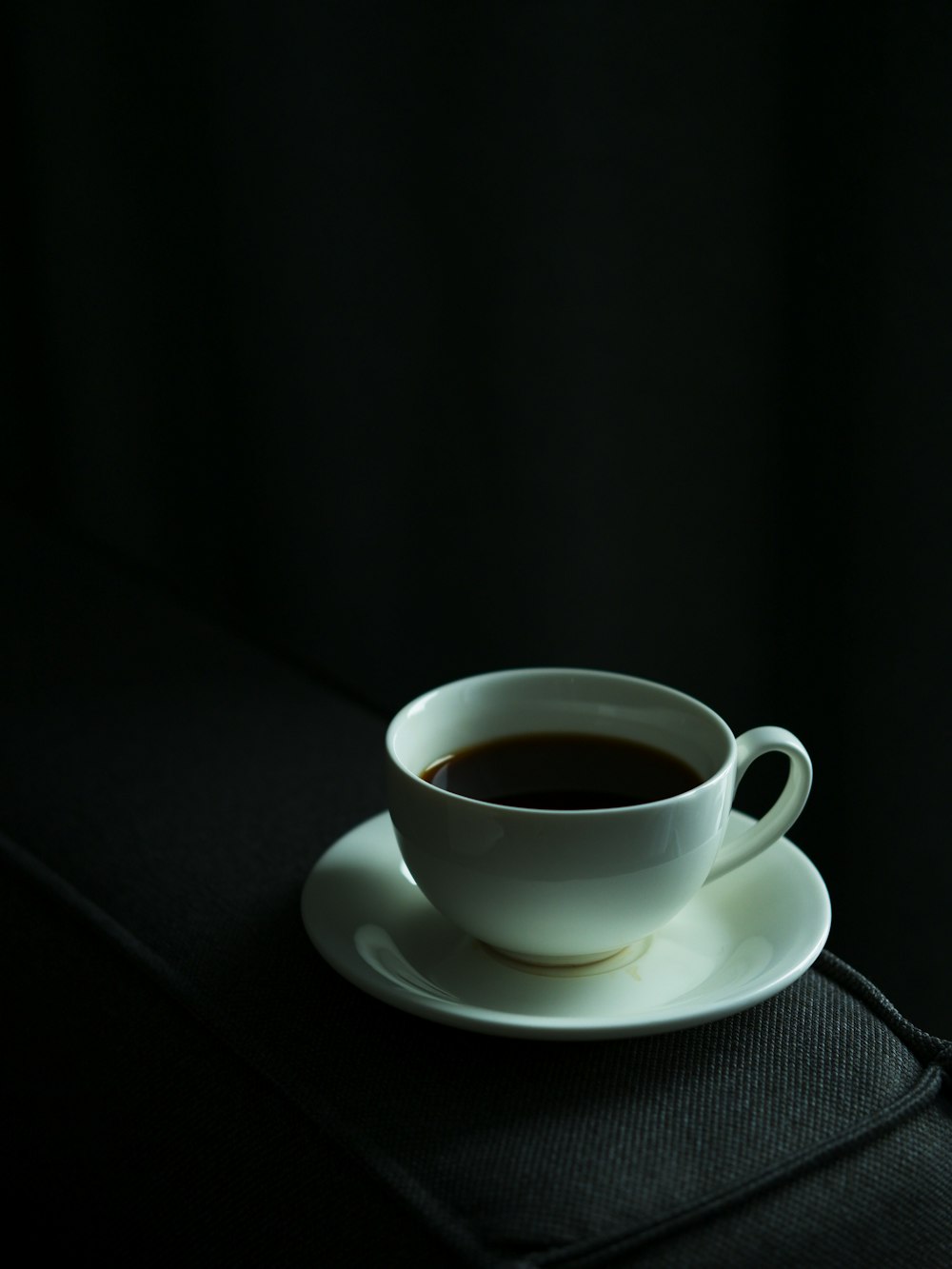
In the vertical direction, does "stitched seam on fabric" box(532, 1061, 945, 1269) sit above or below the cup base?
below

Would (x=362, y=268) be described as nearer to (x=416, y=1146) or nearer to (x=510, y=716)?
(x=510, y=716)

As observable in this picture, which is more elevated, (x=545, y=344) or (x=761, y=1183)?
(x=545, y=344)

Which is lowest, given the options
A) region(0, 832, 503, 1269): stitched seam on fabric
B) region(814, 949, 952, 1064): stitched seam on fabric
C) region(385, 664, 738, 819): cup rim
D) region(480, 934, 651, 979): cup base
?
region(814, 949, 952, 1064): stitched seam on fabric

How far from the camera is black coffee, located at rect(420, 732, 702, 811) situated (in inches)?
22.5

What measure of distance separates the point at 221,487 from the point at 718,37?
0.77m

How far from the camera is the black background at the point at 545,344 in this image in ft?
2.83

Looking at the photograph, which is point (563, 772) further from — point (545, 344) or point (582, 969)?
point (545, 344)

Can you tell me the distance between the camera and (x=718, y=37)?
875 mm

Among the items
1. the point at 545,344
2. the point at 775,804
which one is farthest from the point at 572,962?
→ the point at 545,344

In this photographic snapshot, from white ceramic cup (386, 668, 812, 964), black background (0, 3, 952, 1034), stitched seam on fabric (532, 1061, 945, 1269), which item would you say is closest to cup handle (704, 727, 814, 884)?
white ceramic cup (386, 668, 812, 964)

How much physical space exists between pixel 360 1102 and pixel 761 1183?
0.50 ft

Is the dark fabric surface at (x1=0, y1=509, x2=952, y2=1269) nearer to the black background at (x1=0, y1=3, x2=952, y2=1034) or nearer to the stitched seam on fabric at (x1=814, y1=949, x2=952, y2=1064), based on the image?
the stitched seam on fabric at (x1=814, y1=949, x2=952, y2=1064)

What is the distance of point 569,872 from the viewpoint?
0.50 meters

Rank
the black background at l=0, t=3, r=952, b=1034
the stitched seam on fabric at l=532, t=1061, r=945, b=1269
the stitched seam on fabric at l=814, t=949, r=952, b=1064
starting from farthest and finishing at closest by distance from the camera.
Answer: the black background at l=0, t=3, r=952, b=1034 < the stitched seam on fabric at l=814, t=949, r=952, b=1064 < the stitched seam on fabric at l=532, t=1061, r=945, b=1269
